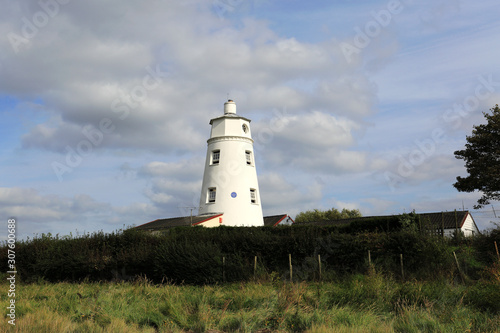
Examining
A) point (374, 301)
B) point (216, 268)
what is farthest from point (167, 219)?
point (374, 301)

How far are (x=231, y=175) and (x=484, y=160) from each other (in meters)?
21.6

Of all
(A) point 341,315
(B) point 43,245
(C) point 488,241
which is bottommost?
(A) point 341,315

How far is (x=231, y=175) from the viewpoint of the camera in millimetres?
36469

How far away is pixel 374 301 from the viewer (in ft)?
45.3

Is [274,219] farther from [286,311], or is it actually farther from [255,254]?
[286,311]

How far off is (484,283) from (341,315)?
623 cm

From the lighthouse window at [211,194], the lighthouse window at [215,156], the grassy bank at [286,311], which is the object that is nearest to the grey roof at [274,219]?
the lighthouse window at [211,194]

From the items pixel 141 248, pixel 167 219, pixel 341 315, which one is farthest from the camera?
pixel 167 219

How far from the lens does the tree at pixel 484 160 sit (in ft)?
116

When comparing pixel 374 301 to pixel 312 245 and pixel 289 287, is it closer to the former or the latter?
pixel 289 287

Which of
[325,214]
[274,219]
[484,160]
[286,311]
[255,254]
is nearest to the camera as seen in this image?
[286,311]

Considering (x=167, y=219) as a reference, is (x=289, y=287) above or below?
below

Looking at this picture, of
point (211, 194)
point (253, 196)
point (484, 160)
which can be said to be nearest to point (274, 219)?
point (253, 196)

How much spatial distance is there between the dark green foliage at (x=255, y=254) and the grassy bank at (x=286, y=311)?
4.09m
